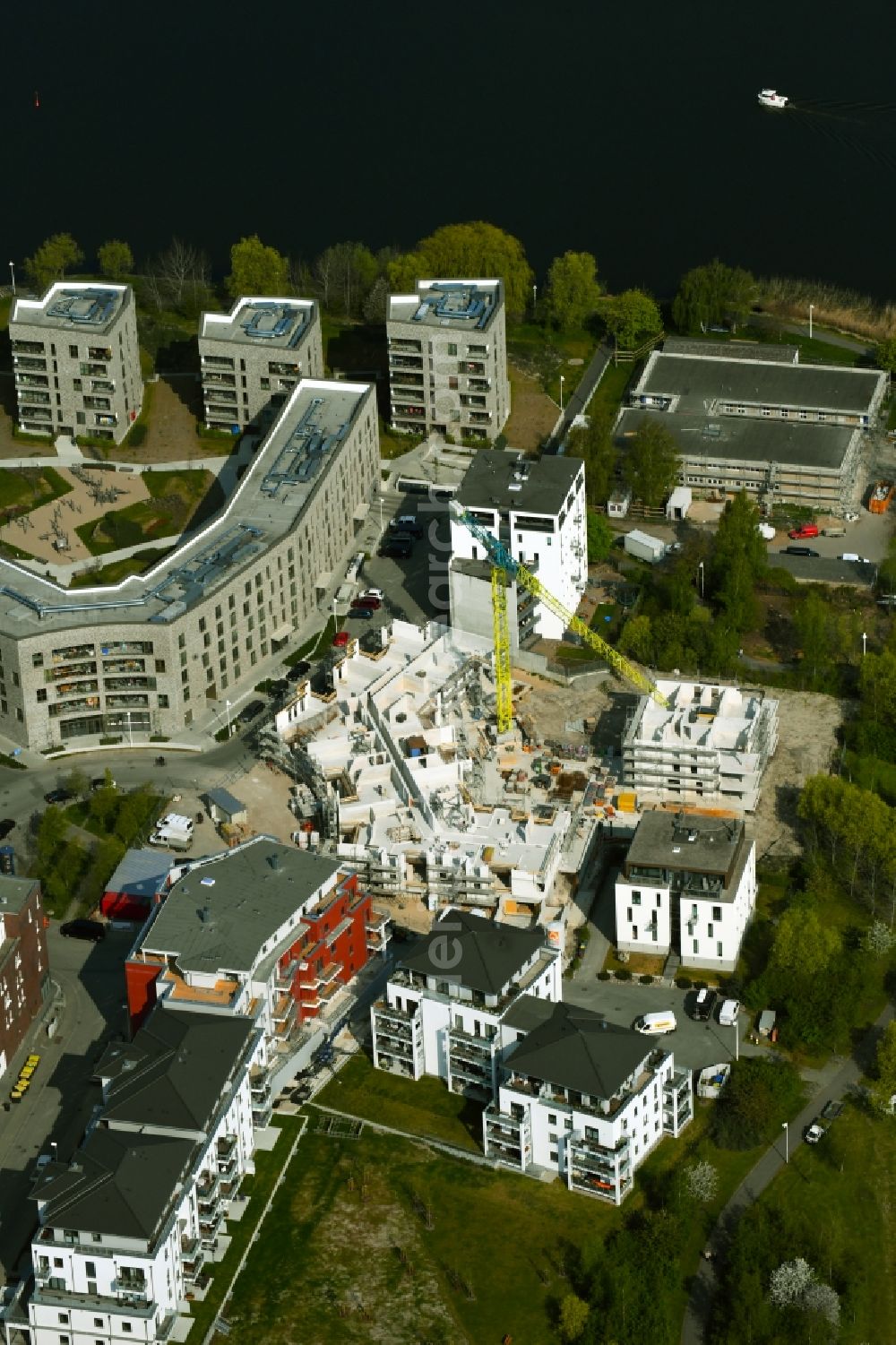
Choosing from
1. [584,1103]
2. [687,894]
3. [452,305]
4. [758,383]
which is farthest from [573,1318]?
[452,305]

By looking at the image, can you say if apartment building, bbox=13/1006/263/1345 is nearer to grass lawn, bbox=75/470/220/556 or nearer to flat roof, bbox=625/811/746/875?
flat roof, bbox=625/811/746/875

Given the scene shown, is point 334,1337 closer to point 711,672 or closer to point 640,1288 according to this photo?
point 640,1288

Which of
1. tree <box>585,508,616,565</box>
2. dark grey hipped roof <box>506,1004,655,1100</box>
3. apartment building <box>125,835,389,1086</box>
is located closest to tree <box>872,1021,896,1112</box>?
dark grey hipped roof <box>506,1004,655,1100</box>

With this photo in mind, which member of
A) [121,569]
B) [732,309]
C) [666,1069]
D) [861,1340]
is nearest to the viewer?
[861,1340]

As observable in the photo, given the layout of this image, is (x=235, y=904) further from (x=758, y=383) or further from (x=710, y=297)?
(x=710, y=297)

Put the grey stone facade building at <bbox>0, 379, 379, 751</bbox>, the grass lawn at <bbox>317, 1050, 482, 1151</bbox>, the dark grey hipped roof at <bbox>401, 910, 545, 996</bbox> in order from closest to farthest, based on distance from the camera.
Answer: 1. the grass lawn at <bbox>317, 1050, 482, 1151</bbox>
2. the dark grey hipped roof at <bbox>401, 910, 545, 996</bbox>
3. the grey stone facade building at <bbox>0, 379, 379, 751</bbox>

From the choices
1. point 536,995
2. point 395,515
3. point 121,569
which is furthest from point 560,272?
point 536,995

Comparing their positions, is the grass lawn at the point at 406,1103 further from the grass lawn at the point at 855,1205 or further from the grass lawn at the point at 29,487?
the grass lawn at the point at 29,487
